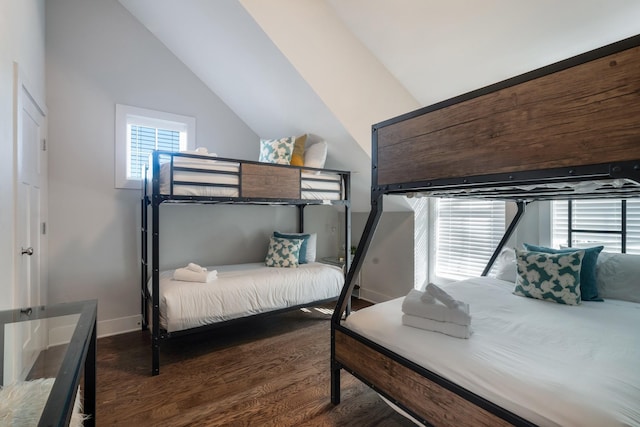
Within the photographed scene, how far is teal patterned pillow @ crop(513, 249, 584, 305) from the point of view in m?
1.88

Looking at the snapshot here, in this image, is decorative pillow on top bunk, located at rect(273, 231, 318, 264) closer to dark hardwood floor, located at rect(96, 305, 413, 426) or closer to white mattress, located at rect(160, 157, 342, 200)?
dark hardwood floor, located at rect(96, 305, 413, 426)

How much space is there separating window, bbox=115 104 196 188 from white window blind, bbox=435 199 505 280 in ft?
10.2

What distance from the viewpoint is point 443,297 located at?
1477 mm

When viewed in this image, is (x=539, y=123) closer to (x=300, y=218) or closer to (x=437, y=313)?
(x=437, y=313)

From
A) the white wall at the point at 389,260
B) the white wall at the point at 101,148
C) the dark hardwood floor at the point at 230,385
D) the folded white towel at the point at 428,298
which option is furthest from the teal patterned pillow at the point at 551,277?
the white wall at the point at 101,148

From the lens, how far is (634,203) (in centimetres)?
223

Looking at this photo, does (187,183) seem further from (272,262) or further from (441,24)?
(441,24)

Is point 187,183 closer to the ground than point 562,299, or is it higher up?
higher up

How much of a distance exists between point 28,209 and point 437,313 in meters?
2.76

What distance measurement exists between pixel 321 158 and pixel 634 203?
8.50 feet

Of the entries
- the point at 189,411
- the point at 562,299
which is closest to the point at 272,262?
the point at 189,411

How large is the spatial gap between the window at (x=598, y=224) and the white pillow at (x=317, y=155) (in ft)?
7.18

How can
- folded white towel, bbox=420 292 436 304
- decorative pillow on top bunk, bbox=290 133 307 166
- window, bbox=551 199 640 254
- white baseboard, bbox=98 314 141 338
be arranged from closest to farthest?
folded white towel, bbox=420 292 436 304
window, bbox=551 199 640 254
white baseboard, bbox=98 314 141 338
decorative pillow on top bunk, bbox=290 133 307 166

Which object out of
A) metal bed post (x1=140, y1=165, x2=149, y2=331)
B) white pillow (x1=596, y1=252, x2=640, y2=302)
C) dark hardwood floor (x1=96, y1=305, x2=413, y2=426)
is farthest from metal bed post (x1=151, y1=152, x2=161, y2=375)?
white pillow (x1=596, y1=252, x2=640, y2=302)
